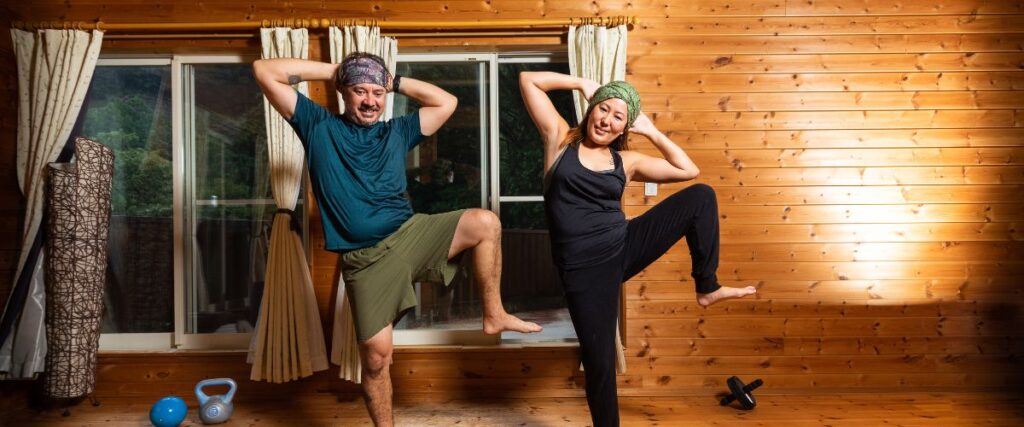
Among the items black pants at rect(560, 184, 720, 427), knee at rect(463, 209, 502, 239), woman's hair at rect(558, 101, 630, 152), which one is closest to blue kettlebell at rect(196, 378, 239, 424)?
knee at rect(463, 209, 502, 239)

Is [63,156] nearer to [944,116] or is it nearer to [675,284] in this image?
[675,284]

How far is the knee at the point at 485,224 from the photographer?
7.72 feet

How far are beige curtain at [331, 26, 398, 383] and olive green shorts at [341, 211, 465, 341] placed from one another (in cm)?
88

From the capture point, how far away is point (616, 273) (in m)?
2.49

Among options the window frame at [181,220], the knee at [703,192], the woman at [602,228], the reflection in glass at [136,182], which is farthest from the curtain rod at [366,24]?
the knee at [703,192]

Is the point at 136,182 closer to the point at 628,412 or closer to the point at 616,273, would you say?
the point at 616,273

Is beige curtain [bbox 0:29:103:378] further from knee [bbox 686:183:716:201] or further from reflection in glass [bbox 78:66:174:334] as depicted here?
knee [bbox 686:183:716:201]

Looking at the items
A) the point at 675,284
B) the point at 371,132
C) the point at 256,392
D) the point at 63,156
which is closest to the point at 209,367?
the point at 256,392

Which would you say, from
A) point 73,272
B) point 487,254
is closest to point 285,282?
point 73,272

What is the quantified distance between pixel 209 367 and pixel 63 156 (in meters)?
1.43

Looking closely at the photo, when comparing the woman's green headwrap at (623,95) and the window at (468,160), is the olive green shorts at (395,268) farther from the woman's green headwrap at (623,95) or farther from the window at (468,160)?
the window at (468,160)

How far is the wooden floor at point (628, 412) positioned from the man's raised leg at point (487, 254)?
889 millimetres

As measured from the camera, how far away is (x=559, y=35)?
11.4 ft

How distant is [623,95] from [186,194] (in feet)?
8.73
